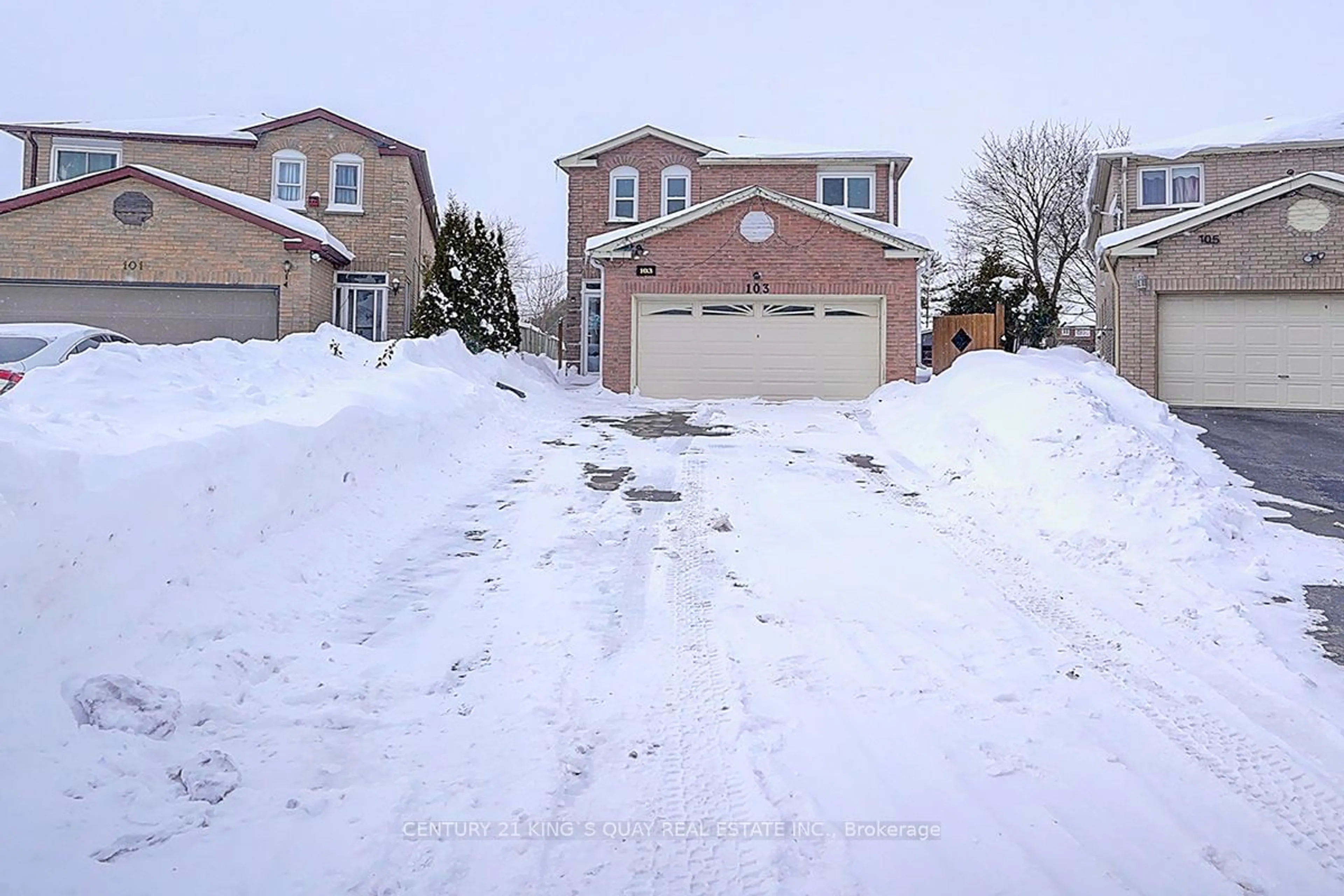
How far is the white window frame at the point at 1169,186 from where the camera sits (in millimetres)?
20516

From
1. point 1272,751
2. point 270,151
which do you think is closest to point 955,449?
point 1272,751

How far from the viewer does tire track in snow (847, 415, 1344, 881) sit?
9.87 ft

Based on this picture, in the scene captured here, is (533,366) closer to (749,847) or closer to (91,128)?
(91,128)

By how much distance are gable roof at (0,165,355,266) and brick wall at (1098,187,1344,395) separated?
16082 millimetres

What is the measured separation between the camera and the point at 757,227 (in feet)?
57.6

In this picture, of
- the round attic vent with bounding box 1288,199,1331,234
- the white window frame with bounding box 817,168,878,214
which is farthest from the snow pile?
the white window frame with bounding box 817,168,878,214

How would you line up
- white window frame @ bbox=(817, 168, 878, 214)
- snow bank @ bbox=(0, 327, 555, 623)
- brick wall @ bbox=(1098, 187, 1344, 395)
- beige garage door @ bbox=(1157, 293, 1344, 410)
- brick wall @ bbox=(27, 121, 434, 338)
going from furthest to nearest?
white window frame @ bbox=(817, 168, 878, 214) < brick wall @ bbox=(27, 121, 434, 338) < beige garage door @ bbox=(1157, 293, 1344, 410) < brick wall @ bbox=(1098, 187, 1344, 395) < snow bank @ bbox=(0, 327, 555, 623)

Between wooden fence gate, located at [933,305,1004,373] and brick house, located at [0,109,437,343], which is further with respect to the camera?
brick house, located at [0,109,437,343]

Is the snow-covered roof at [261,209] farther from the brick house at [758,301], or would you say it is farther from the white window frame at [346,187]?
the brick house at [758,301]

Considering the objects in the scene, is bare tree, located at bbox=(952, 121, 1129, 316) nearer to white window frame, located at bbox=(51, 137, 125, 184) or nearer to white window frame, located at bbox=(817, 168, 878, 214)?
white window frame, located at bbox=(817, 168, 878, 214)

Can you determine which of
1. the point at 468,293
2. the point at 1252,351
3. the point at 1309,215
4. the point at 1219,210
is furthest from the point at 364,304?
the point at 1309,215

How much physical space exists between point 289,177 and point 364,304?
3.74 metres

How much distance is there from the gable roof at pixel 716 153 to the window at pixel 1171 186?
594 centimetres

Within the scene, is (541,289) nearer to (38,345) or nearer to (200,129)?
(200,129)
